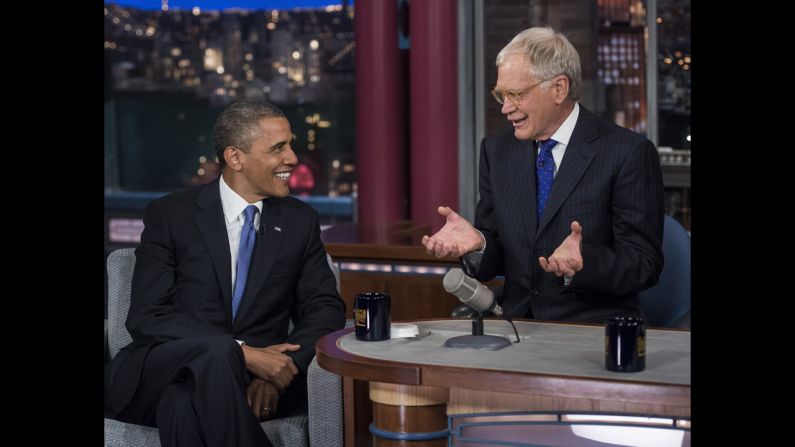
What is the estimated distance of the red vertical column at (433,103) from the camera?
5102mm

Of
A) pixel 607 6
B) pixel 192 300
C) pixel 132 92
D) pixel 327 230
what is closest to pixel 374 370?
pixel 192 300

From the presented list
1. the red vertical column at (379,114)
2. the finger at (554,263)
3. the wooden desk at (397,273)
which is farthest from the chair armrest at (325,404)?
the red vertical column at (379,114)

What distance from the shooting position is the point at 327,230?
4.67 metres

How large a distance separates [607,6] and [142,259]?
4.08 metres

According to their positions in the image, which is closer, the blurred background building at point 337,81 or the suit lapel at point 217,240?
the suit lapel at point 217,240

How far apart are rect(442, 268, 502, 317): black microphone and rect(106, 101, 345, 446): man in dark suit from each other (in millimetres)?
568

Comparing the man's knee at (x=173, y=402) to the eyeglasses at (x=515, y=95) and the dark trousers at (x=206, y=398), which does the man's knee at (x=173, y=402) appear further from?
the eyeglasses at (x=515, y=95)

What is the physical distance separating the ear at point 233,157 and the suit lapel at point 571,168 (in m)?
0.81

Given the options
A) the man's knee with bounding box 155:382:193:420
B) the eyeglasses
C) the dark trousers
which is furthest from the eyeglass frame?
the man's knee with bounding box 155:382:193:420

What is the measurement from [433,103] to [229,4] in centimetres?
564

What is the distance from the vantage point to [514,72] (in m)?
2.47

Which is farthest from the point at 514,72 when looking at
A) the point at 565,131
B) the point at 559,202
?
the point at 559,202

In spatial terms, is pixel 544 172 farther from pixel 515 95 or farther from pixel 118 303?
pixel 118 303
